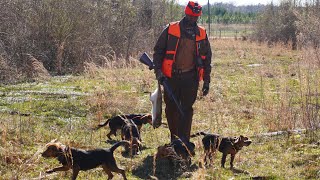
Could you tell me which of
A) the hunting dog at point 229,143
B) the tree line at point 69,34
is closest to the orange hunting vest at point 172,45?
the hunting dog at point 229,143

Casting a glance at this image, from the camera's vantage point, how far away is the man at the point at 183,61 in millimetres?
7098

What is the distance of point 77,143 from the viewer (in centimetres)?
770

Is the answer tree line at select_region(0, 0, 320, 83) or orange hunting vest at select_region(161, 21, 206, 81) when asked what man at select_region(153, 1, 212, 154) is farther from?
tree line at select_region(0, 0, 320, 83)

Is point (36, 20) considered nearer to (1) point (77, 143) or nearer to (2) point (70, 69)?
(2) point (70, 69)

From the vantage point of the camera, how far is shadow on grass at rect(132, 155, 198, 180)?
21.3 feet

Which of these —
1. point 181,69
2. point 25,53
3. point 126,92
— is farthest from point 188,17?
point 25,53

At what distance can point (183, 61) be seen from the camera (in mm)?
7234

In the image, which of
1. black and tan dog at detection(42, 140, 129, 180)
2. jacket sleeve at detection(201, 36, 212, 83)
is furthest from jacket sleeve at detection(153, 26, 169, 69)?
black and tan dog at detection(42, 140, 129, 180)

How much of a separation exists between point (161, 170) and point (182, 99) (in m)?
1.23

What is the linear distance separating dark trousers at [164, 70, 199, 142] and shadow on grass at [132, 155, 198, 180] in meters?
0.59

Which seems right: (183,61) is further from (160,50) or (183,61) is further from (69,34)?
(69,34)

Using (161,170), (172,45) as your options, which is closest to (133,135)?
(161,170)

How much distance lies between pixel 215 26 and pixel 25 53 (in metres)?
65.7

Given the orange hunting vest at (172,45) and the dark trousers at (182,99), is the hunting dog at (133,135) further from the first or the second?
the orange hunting vest at (172,45)
